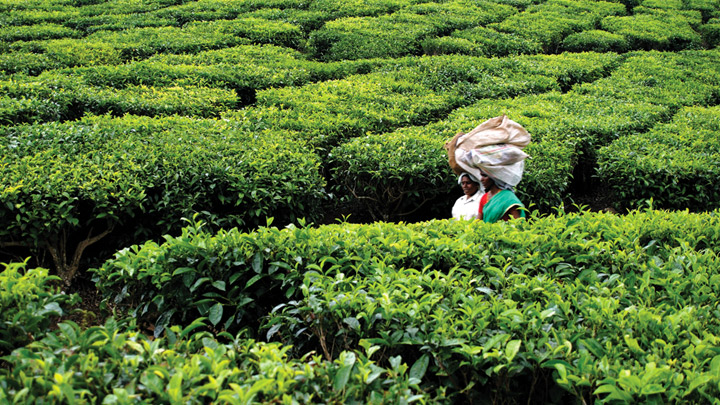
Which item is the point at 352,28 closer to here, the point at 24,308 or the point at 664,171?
the point at 664,171

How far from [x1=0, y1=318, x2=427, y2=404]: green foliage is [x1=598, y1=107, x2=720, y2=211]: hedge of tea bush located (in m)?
5.13

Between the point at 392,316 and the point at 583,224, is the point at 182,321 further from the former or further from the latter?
the point at 583,224

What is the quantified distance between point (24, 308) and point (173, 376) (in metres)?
1.11

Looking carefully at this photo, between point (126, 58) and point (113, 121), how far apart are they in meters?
5.27

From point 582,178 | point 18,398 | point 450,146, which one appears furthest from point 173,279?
point 582,178

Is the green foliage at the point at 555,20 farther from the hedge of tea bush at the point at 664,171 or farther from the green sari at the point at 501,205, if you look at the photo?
the green sari at the point at 501,205

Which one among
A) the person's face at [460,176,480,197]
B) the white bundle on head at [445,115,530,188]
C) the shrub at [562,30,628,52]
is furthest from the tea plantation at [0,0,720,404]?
the shrub at [562,30,628,52]

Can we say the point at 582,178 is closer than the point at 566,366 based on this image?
No

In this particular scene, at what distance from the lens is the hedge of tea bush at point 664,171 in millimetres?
6488

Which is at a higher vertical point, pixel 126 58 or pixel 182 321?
→ pixel 126 58

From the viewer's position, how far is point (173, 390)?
196cm

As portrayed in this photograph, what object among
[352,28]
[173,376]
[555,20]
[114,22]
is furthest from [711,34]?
[173,376]

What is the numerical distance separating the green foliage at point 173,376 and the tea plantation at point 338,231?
1 centimetres

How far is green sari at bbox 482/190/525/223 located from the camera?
4582 mm
